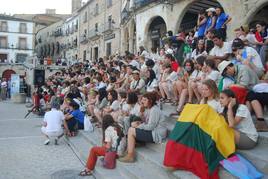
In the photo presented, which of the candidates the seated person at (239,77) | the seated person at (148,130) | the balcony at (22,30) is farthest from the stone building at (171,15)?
the balcony at (22,30)

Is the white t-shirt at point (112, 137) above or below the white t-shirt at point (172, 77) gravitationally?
below

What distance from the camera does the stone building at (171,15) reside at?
522 inches

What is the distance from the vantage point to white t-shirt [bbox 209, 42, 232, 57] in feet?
26.0

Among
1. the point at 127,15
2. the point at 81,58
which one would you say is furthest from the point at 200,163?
the point at 81,58

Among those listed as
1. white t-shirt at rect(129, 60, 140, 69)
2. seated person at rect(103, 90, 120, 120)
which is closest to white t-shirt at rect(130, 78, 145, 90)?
seated person at rect(103, 90, 120, 120)

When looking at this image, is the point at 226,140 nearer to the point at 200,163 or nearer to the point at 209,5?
the point at 200,163

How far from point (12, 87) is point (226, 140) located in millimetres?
27661

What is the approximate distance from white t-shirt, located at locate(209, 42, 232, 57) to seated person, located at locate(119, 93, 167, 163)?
2294mm

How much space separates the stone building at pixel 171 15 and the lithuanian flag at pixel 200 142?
8.90m

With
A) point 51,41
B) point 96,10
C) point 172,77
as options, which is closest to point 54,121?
point 172,77

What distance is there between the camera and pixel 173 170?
16.7ft

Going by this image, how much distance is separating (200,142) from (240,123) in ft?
2.32

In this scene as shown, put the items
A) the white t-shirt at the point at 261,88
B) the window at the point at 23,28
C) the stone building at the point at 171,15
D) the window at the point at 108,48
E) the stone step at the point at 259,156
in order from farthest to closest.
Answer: the window at the point at 23,28 → the window at the point at 108,48 → the stone building at the point at 171,15 → the white t-shirt at the point at 261,88 → the stone step at the point at 259,156

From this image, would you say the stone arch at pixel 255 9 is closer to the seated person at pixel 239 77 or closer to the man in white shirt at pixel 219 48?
the man in white shirt at pixel 219 48
